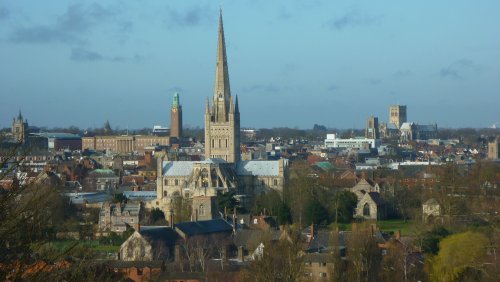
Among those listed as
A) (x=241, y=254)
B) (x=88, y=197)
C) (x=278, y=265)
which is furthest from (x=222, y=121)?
(x=278, y=265)

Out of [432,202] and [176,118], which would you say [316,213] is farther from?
[176,118]

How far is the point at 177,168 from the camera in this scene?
71000 millimetres

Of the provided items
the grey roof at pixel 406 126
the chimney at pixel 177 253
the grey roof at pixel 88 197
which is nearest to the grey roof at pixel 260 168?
the grey roof at pixel 88 197

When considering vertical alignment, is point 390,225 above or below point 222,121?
below

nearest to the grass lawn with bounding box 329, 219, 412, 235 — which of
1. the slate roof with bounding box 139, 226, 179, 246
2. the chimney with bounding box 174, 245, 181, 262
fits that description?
the slate roof with bounding box 139, 226, 179, 246

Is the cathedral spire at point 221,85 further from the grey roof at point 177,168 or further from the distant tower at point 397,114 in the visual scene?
the distant tower at point 397,114

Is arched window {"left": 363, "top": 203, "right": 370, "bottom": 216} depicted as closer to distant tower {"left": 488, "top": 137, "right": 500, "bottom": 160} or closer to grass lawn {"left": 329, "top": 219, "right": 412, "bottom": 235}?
grass lawn {"left": 329, "top": 219, "right": 412, "bottom": 235}

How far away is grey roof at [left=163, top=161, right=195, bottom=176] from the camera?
70.4 meters

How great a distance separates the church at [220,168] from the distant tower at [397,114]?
12104 cm

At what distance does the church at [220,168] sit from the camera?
220 feet

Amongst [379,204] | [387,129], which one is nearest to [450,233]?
[379,204]

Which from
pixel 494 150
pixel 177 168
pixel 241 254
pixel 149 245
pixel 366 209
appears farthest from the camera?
pixel 494 150

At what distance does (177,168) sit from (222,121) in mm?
5478

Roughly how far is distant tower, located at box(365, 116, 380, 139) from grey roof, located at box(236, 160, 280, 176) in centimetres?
9883
